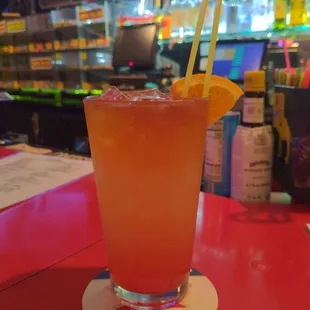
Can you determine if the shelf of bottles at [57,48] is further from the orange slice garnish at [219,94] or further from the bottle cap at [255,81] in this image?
the orange slice garnish at [219,94]

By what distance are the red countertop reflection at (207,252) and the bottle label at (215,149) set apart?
6 centimetres

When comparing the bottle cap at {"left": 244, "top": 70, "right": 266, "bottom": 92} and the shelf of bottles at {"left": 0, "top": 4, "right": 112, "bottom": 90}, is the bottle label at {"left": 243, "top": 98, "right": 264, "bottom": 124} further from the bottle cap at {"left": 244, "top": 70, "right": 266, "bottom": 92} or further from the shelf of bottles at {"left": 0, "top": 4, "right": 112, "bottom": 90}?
the shelf of bottles at {"left": 0, "top": 4, "right": 112, "bottom": 90}

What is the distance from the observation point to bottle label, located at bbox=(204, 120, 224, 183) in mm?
772

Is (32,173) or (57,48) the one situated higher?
(57,48)

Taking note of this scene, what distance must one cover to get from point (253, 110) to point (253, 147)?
7 cm

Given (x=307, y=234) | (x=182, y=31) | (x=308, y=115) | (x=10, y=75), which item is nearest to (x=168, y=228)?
(x=307, y=234)

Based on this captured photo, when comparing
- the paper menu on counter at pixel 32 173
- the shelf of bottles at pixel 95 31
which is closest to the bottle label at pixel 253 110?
the paper menu on counter at pixel 32 173

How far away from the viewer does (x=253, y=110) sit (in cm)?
73

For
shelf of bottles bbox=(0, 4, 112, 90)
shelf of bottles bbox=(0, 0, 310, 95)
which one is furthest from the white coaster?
shelf of bottles bbox=(0, 4, 112, 90)

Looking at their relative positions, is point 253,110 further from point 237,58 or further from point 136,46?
point 136,46

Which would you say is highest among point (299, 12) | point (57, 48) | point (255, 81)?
Answer: point (299, 12)

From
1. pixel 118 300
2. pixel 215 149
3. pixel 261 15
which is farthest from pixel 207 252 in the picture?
pixel 261 15

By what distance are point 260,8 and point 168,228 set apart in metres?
2.16

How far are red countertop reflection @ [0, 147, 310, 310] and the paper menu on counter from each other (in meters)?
0.04
